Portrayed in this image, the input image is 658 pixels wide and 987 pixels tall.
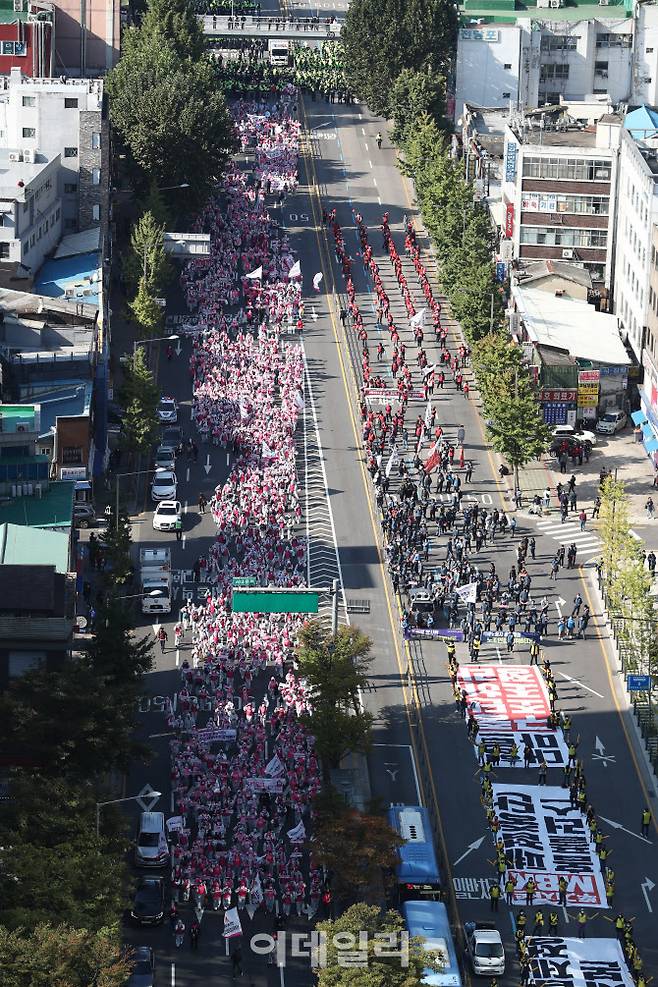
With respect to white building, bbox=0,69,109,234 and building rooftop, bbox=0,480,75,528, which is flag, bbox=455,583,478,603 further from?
white building, bbox=0,69,109,234

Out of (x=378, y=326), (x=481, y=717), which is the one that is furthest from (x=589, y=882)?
(x=378, y=326)

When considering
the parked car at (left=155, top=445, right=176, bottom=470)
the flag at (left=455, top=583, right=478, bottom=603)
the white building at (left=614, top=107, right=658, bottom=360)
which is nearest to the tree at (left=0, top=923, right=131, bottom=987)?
the flag at (left=455, top=583, right=478, bottom=603)

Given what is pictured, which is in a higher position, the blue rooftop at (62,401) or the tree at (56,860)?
the blue rooftop at (62,401)

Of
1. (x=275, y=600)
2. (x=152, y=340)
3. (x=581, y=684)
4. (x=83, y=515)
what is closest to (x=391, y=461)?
(x=83, y=515)

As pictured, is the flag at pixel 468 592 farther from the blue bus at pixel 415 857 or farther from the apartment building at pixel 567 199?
the apartment building at pixel 567 199

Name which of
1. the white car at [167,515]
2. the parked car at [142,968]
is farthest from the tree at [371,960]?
the white car at [167,515]

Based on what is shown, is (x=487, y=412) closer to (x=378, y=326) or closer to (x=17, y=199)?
(x=378, y=326)
